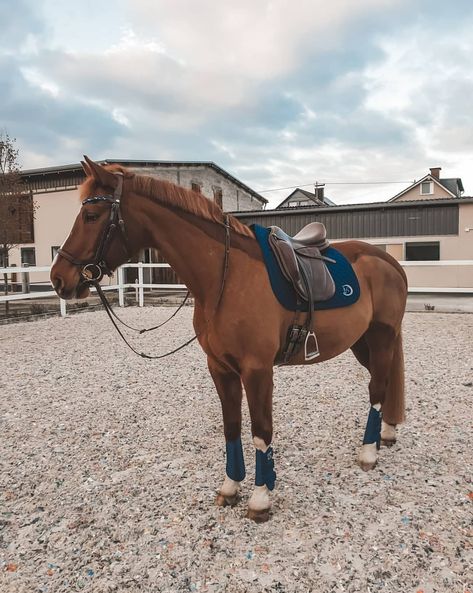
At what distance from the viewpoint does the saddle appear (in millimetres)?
2369

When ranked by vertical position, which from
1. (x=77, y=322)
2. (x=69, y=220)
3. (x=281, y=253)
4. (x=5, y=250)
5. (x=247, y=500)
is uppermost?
(x=69, y=220)

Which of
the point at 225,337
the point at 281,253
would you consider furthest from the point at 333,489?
the point at 281,253

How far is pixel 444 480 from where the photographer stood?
8.84ft

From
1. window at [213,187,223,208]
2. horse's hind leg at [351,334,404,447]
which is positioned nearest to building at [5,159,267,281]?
window at [213,187,223,208]

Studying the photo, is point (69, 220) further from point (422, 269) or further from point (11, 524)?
point (11, 524)

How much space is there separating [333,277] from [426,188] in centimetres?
2768

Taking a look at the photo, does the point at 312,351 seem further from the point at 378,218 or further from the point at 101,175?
the point at 378,218

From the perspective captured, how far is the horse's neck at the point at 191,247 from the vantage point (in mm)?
2195

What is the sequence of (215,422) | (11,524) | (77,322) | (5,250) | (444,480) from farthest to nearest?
(5,250) → (77,322) → (215,422) → (444,480) → (11,524)

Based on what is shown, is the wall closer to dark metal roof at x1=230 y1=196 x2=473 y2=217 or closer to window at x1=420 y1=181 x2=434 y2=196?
dark metal roof at x1=230 y1=196 x2=473 y2=217

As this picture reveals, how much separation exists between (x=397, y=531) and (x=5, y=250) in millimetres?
14905

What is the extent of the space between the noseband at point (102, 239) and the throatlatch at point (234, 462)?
1314 millimetres

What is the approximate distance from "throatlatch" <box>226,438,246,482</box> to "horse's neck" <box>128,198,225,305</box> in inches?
37.1

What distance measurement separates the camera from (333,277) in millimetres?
2668
